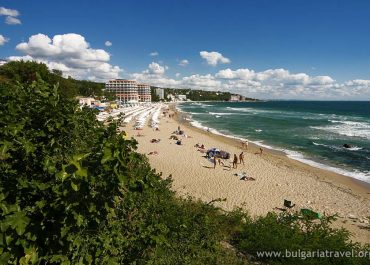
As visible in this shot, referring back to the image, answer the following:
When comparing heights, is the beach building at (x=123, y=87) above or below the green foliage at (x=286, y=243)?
above

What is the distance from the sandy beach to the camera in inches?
647

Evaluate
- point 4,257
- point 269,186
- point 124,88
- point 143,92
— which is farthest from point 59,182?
point 143,92

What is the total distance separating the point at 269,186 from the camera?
801 inches

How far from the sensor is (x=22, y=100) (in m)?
3.94

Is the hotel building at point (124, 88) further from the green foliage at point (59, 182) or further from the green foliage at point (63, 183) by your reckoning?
the green foliage at point (59, 182)

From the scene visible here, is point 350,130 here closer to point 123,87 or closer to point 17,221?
point 17,221

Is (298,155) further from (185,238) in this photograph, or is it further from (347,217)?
(185,238)

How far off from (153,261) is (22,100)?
11.6 ft

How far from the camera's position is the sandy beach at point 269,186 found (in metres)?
16.4

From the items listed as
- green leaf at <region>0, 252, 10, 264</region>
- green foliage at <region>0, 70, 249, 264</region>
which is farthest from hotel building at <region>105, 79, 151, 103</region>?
green leaf at <region>0, 252, 10, 264</region>

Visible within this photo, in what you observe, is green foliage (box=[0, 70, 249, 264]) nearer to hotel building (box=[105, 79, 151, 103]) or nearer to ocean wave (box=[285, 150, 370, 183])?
ocean wave (box=[285, 150, 370, 183])

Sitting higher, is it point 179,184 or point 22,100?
point 22,100

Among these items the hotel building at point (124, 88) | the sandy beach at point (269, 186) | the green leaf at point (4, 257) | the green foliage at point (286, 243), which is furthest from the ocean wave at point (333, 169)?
the hotel building at point (124, 88)

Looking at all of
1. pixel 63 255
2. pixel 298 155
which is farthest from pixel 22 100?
pixel 298 155
